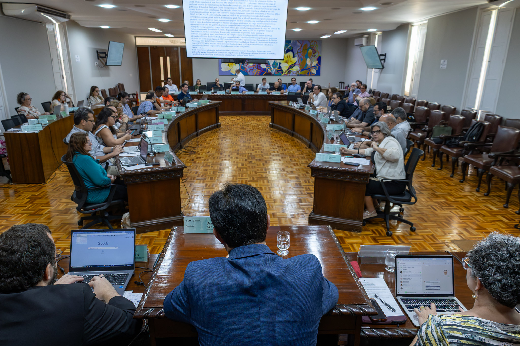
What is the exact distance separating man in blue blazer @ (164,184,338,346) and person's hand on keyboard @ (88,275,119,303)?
558mm

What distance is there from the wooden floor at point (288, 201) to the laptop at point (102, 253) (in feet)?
3.39

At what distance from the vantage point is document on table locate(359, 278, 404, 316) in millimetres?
1781

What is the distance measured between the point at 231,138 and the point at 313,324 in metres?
7.85

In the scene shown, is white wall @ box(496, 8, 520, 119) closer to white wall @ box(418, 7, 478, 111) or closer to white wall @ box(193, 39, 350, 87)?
white wall @ box(418, 7, 478, 111)

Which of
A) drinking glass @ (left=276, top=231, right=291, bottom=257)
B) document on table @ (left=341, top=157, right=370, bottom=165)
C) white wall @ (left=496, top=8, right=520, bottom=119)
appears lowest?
document on table @ (left=341, top=157, right=370, bottom=165)

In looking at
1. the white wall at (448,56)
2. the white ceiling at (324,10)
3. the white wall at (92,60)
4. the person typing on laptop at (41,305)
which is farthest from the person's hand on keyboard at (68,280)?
the white wall at (92,60)

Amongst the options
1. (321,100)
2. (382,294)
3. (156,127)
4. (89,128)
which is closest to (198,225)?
(382,294)

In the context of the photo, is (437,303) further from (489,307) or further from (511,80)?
(511,80)

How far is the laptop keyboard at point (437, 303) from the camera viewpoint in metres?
1.84

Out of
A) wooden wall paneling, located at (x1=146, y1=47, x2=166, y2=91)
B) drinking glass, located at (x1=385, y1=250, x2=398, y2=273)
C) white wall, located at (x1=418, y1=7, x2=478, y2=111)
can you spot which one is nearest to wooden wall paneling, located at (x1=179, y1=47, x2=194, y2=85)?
wooden wall paneling, located at (x1=146, y1=47, x2=166, y2=91)

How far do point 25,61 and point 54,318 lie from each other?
918cm

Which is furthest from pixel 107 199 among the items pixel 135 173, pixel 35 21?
pixel 35 21

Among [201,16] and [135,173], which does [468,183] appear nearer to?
[135,173]

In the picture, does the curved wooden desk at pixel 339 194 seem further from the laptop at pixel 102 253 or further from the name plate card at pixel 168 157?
the laptop at pixel 102 253
